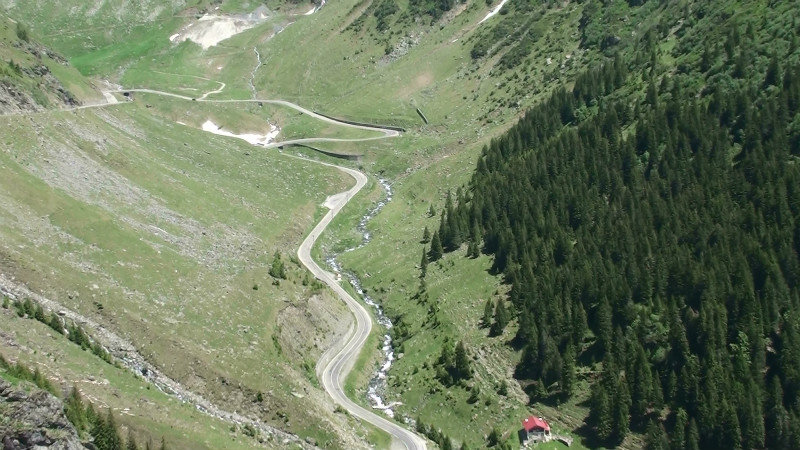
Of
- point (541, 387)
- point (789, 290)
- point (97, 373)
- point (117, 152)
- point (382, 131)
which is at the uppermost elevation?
point (117, 152)

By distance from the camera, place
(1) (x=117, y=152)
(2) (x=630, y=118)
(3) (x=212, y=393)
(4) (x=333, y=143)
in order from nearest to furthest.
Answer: (3) (x=212, y=393)
(1) (x=117, y=152)
(2) (x=630, y=118)
(4) (x=333, y=143)

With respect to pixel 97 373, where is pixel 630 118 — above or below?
below

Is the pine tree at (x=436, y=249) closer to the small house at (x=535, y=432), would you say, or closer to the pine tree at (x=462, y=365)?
the pine tree at (x=462, y=365)

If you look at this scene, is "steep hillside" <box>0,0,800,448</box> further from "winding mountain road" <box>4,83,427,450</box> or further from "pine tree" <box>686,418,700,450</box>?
"winding mountain road" <box>4,83,427,450</box>

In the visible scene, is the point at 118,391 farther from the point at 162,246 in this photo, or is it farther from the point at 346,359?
the point at 162,246

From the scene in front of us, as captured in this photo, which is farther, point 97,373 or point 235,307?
point 235,307

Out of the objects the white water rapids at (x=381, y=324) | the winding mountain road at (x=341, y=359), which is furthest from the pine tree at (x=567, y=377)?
the white water rapids at (x=381, y=324)

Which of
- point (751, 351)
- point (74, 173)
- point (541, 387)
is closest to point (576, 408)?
point (541, 387)

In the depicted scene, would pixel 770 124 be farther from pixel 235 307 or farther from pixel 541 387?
pixel 235 307
